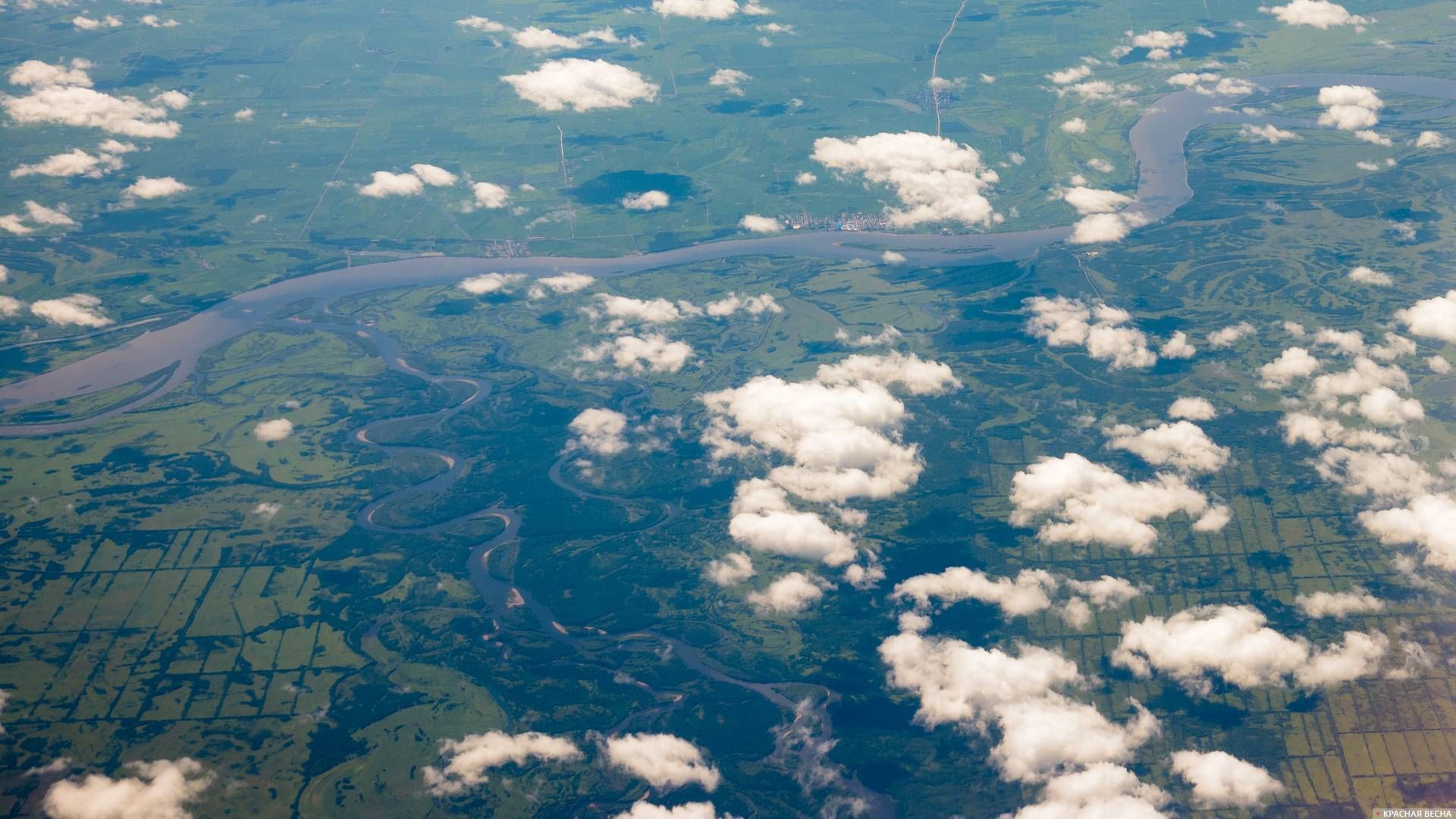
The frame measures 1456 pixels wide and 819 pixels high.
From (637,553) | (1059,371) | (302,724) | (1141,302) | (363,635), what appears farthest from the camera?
(1141,302)

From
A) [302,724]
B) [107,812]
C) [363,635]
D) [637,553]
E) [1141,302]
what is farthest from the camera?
[1141,302]

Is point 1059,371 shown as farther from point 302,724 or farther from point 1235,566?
point 302,724

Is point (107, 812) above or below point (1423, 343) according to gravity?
below

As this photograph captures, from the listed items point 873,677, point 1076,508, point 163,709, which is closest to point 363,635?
point 163,709

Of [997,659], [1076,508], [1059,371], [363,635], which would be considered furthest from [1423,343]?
[363,635]

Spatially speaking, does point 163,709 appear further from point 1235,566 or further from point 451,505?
point 1235,566

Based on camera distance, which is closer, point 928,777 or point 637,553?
point 928,777

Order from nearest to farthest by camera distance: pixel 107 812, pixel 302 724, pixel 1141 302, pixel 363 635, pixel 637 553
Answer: pixel 107 812, pixel 302 724, pixel 363 635, pixel 637 553, pixel 1141 302

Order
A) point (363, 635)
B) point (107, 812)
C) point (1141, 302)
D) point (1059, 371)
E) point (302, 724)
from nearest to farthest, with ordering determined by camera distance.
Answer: point (107, 812) < point (302, 724) < point (363, 635) < point (1059, 371) < point (1141, 302)

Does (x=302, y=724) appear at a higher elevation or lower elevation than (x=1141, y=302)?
lower
